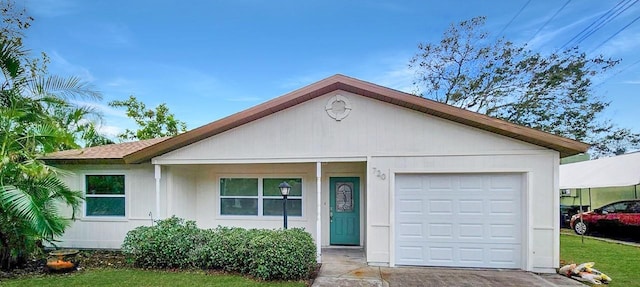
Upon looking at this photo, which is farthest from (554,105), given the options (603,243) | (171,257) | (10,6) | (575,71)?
(10,6)

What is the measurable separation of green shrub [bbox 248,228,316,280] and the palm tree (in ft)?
12.6

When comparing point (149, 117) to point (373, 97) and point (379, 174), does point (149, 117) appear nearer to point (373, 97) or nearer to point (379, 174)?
point (373, 97)

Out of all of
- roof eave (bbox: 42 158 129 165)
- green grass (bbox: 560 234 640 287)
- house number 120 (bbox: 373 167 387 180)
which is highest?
roof eave (bbox: 42 158 129 165)

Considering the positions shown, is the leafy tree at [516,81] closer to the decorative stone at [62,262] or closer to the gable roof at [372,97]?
the gable roof at [372,97]

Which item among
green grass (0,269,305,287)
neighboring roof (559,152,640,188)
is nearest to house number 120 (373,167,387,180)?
green grass (0,269,305,287)

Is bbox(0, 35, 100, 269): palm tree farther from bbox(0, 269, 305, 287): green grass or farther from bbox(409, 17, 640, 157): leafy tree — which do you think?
bbox(409, 17, 640, 157): leafy tree

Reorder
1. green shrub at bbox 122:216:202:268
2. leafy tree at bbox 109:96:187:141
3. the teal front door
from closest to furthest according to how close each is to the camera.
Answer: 1. green shrub at bbox 122:216:202:268
2. the teal front door
3. leafy tree at bbox 109:96:187:141

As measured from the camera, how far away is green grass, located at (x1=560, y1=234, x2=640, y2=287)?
6.95 metres

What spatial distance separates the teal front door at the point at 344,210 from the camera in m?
9.78

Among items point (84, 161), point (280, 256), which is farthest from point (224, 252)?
point (84, 161)

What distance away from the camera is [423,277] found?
6.73 metres

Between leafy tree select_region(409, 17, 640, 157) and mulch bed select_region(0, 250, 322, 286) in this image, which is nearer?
mulch bed select_region(0, 250, 322, 286)

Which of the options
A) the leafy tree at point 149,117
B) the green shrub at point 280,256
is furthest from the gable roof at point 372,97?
the leafy tree at point 149,117

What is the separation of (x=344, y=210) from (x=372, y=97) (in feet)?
12.2
